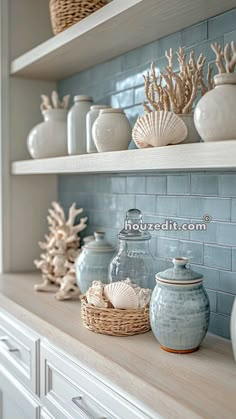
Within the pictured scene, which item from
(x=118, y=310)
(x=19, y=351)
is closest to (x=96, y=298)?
(x=118, y=310)

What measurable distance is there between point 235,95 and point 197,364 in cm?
63

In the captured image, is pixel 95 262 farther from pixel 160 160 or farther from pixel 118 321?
pixel 160 160

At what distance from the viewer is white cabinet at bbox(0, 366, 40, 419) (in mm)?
1715

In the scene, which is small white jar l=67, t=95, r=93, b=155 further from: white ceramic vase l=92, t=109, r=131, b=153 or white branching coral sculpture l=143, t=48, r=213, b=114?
white branching coral sculpture l=143, t=48, r=213, b=114

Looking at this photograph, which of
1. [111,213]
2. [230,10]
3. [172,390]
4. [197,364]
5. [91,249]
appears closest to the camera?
[172,390]

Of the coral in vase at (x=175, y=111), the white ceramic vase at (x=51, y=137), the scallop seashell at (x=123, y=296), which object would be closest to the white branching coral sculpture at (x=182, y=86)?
the coral in vase at (x=175, y=111)

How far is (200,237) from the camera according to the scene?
5.40 ft

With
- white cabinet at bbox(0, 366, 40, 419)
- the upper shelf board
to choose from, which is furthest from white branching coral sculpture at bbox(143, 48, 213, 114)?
white cabinet at bbox(0, 366, 40, 419)

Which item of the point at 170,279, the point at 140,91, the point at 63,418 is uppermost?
the point at 140,91

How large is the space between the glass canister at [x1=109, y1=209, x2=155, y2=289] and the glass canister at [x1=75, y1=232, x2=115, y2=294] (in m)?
0.16

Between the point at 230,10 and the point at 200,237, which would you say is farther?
the point at 200,237

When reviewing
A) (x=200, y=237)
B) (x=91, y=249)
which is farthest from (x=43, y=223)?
(x=200, y=237)

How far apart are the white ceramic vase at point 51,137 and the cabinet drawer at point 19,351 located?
67 cm

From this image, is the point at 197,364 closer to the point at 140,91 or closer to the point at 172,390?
the point at 172,390
